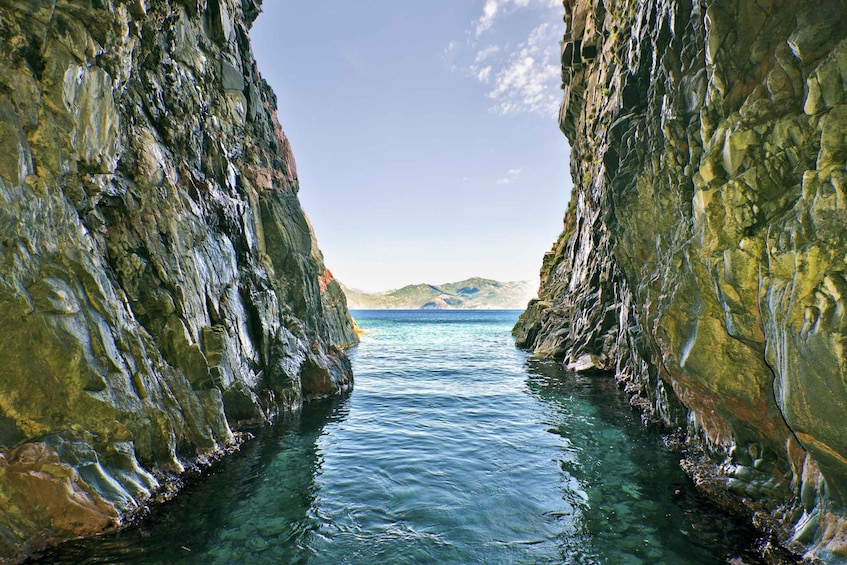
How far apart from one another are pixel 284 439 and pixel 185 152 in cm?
1232

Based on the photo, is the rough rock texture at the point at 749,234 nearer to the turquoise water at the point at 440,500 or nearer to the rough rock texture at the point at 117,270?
the turquoise water at the point at 440,500

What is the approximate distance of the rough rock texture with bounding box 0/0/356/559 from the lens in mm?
8828

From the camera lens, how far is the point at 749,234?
9.32 metres

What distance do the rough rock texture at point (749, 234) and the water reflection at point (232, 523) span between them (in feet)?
33.4

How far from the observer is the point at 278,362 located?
2061cm

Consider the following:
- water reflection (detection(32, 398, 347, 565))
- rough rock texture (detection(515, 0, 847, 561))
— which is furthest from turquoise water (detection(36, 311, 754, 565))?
rough rock texture (detection(515, 0, 847, 561))

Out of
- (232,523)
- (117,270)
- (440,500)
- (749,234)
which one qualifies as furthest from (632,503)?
(117,270)

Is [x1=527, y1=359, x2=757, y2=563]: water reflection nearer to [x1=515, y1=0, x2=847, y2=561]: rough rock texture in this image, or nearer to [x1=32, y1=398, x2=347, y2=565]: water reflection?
[x1=515, y1=0, x2=847, y2=561]: rough rock texture

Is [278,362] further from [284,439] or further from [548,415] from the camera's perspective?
[548,415]

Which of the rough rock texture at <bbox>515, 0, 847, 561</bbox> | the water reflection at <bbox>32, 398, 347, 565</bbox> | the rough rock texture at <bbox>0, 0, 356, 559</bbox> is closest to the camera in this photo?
the rough rock texture at <bbox>515, 0, 847, 561</bbox>

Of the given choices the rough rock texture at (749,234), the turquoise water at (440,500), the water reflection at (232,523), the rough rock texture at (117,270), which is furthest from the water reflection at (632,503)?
the rough rock texture at (117,270)

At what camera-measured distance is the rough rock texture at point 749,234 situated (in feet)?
23.7

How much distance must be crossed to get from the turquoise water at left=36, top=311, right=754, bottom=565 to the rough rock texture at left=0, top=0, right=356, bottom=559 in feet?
4.88

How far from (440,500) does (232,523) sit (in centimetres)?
520
